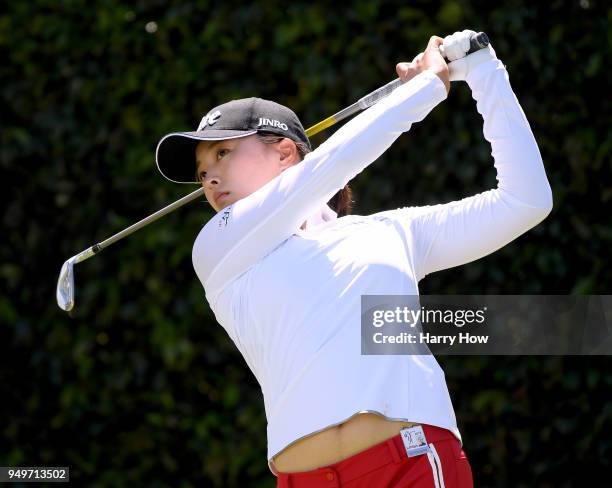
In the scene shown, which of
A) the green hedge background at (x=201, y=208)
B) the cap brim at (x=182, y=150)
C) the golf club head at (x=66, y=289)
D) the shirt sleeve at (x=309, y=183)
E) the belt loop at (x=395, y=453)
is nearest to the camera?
the belt loop at (x=395, y=453)

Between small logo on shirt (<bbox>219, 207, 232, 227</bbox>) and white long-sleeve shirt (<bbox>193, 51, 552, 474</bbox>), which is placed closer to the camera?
white long-sleeve shirt (<bbox>193, 51, 552, 474</bbox>)

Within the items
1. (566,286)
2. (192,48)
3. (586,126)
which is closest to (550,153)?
(586,126)

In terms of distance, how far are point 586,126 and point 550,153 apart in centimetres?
14

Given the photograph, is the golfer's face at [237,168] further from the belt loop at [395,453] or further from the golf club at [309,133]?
the belt loop at [395,453]

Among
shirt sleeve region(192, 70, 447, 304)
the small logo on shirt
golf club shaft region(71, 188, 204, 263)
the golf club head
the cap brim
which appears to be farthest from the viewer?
the golf club head

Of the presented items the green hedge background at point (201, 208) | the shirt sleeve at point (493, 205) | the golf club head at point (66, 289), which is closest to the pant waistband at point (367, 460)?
the shirt sleeve at point (493, 205)

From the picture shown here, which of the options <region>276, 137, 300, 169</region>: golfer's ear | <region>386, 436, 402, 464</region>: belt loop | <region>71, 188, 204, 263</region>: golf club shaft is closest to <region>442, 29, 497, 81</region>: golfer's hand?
<region>276, 137, 300, 169</region>: golfer's ear

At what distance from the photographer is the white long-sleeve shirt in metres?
2.15

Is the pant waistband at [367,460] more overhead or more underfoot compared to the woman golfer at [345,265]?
more underfoot

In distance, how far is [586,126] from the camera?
388 centimetres

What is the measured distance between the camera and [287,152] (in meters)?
2.56

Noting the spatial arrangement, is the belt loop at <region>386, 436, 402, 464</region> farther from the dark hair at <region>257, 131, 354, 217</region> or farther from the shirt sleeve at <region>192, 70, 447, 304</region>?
the dark hair at <region>257, 131, 354, 217</region>

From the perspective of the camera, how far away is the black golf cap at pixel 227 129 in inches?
98.3

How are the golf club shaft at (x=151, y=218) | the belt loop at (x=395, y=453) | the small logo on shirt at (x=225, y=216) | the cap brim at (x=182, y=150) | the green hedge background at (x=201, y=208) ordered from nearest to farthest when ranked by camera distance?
the belt loop at (x=395, y=453) < the small logo on shirt at (x=225, y=216) < the cap brim at (x=182, y=150) < the golf club shaft at (x=151, y=218) < the green hedge background at (x=201, y=208)
